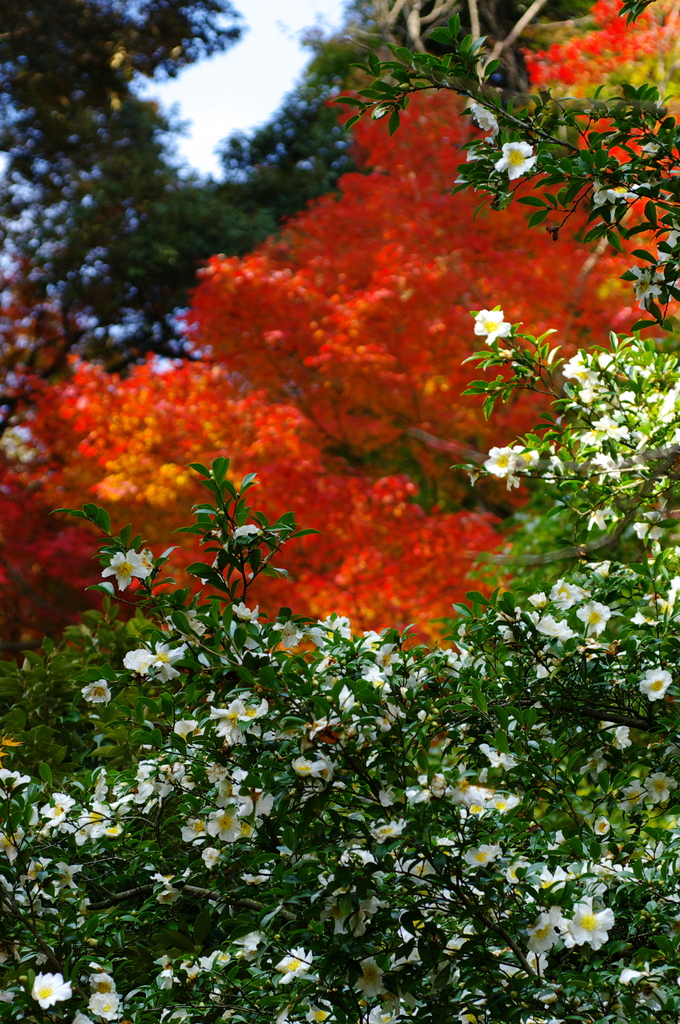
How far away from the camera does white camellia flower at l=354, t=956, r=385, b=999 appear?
1.18 metres

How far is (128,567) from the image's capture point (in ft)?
4.39

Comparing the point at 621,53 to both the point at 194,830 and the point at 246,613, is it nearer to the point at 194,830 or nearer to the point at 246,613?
the point at 246,613

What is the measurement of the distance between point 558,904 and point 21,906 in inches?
35.8

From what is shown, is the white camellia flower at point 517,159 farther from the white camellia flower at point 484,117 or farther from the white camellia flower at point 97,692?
the white camellia flower at point 97,692

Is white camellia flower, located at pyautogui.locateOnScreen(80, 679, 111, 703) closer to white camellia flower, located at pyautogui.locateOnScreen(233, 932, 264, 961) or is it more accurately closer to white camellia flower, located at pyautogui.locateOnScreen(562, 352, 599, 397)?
white camellia flower, located at pyautogui.locateOnScreen(233, 932, 264, 961)

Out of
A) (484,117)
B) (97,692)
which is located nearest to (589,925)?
(97,692)

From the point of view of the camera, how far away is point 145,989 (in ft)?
4.88

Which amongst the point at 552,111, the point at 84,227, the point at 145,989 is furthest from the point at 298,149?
the point at 145,989

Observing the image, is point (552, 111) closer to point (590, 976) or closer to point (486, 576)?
point (590, 976)

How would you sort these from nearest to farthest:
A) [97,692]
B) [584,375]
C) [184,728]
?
[97,692], [184,728], [584,375]

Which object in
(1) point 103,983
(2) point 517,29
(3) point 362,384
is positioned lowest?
(1) point 103,983

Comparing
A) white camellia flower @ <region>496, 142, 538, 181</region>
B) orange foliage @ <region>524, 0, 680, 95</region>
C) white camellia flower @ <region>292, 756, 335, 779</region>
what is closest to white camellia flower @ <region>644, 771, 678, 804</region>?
white camellia flower @ <region>292, 756, 335, 779</region>

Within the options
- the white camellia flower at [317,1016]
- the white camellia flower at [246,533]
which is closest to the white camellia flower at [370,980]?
the white camellia flower at [317,1016]

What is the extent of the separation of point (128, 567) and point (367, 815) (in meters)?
0.52
